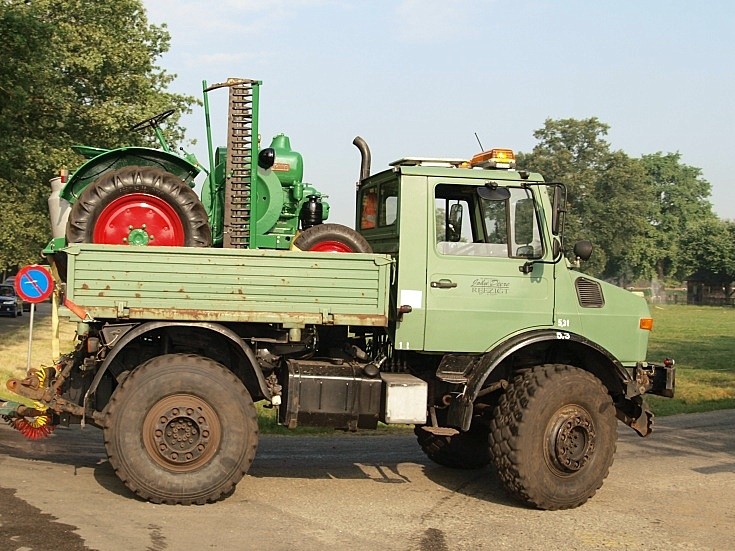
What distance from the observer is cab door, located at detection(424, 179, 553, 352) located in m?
8.12

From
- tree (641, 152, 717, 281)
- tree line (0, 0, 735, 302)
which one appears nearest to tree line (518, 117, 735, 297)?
tree (641, 152, 717, 281)

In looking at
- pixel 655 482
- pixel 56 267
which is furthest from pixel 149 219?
pixel 655 482

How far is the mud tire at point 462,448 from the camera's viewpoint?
31.2 feet

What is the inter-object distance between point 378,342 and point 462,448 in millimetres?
1740

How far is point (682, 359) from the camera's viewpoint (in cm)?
2573

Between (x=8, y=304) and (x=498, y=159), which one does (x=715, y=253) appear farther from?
(x=498, y=159)

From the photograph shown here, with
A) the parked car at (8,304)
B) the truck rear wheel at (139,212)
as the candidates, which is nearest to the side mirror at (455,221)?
the truck rear wheel at (139,212)

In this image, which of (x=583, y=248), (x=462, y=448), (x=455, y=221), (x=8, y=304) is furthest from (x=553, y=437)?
(x=8, y=304)

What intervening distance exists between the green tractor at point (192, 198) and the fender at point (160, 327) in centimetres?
75

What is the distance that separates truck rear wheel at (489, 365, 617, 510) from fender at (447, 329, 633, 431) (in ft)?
0.85

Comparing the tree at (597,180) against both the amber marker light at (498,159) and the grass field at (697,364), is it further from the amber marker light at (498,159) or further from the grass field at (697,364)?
the amber marker light at (498,159)

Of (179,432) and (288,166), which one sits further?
(288,166)

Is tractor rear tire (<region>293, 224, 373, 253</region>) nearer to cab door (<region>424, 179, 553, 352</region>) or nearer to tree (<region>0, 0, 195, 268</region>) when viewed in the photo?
cab door (<region>424, 179, 553, 352</region>)

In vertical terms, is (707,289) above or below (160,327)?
above
